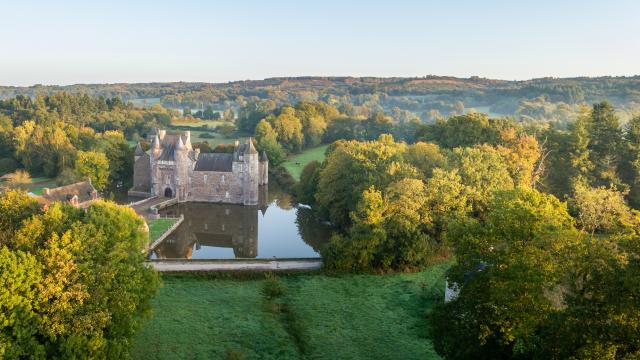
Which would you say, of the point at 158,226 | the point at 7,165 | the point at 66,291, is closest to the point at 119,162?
the point at 7,165

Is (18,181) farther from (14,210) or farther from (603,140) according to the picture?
(603,140)

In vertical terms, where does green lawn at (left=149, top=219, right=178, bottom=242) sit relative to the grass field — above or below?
below

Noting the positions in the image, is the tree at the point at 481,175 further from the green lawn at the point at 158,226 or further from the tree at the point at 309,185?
the green lawn at the point at 158,226

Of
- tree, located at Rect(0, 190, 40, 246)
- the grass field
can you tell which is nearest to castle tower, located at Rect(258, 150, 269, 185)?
tree, located at Rect(0, 190, 40, 246)

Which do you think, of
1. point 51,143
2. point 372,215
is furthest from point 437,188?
point 51,143

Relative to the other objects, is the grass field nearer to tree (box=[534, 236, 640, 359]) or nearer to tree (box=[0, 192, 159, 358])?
tree (box=[0, 192, 159, 358])

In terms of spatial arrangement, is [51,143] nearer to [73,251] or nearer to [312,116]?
[312,116]
